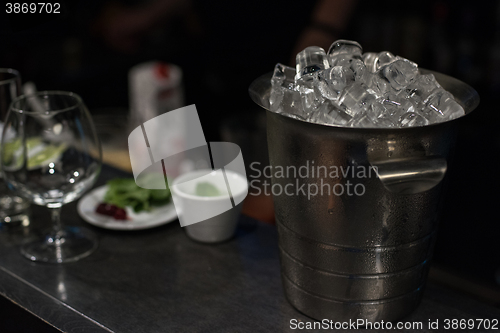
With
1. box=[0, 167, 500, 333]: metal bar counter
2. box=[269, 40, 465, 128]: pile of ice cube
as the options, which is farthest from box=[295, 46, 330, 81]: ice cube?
box=[0, 167, 500, 333]: metal bar counter

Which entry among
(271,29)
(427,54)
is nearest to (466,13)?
(427,54)

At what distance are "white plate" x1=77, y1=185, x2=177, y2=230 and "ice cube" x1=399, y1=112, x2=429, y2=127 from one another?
0.65 meters

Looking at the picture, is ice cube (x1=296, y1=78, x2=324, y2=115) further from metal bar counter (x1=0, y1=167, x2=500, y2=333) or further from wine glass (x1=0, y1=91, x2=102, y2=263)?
wine glass (x1=0, y1=91, x2=102, y2=263)

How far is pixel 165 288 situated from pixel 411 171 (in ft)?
1.78

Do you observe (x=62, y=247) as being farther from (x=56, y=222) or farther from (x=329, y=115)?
(x=329, y=115)

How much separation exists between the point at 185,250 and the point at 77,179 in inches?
11.0

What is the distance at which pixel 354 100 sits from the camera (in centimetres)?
77

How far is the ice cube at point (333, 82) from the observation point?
79 centimetres

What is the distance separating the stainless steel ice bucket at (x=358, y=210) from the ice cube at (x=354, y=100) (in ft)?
0.20

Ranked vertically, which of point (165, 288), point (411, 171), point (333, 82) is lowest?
point (165, 288)

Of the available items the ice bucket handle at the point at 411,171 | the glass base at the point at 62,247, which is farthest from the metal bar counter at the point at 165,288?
the ice bucket handle at the point at 411,171

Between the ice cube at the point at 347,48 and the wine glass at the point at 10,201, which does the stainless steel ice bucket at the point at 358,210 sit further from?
the wine glass at the point at 10,201

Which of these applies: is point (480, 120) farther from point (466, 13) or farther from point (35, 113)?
point (35, 113)

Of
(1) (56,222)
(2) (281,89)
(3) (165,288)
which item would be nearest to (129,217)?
(1) (56,222)
